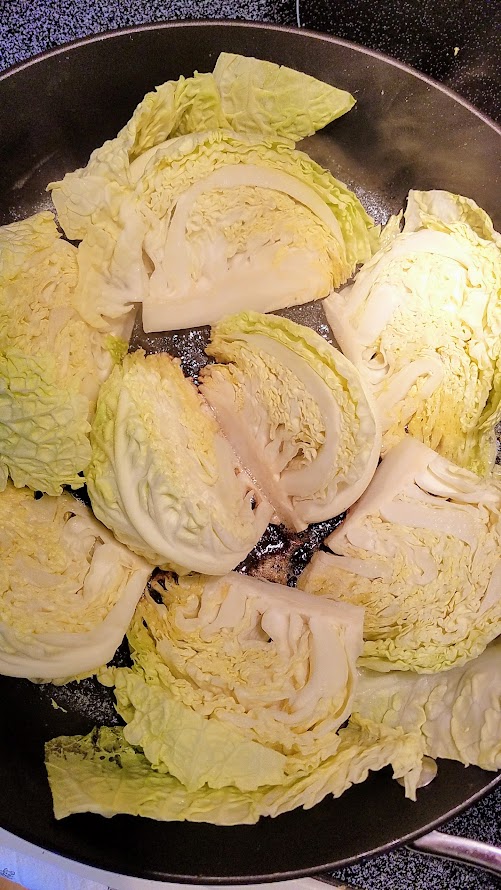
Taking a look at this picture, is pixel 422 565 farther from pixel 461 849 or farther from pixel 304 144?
pixel 304 144

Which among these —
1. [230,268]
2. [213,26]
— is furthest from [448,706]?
[213,26]

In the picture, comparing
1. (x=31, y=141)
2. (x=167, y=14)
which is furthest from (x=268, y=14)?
(x=31, y=141)

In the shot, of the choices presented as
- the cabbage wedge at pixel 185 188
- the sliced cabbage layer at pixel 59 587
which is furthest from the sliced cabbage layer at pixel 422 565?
the cabbage wedge at pixel 185 188

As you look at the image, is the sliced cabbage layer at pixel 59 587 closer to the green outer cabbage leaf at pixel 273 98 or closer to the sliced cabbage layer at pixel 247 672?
the sliced cabbage layer at pixel 247 672

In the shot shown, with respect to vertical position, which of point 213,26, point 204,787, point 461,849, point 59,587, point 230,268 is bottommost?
point 461,849

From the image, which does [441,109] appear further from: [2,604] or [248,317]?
[2,604]

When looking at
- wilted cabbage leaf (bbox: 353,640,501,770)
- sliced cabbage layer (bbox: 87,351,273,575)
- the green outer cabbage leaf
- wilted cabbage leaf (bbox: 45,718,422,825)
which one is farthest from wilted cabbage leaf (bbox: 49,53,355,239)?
wilted cabbage leaf (bbox: 353,640,501,770)

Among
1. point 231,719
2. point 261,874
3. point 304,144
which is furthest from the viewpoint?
A: point 304,144
